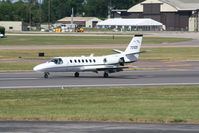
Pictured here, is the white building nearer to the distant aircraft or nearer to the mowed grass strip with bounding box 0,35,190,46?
the mowed grass strip with bounding box 0,35,190,46

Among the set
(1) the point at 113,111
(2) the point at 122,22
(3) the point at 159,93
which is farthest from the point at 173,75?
(2) the point at 122,22

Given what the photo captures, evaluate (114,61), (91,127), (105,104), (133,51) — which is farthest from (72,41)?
(91,127)

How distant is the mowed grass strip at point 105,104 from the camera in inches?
1067

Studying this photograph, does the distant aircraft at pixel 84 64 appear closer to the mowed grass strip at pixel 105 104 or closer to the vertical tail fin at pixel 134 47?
the vertical tail fin at pixel 134 47

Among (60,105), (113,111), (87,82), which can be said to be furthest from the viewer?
(87,82)

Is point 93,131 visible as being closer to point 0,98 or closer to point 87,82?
point 0,98

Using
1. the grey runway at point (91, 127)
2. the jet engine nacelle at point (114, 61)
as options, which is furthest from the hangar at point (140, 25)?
the grey runway at point (91, 127)

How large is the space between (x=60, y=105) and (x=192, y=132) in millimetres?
11126

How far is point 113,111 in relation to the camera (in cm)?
2917

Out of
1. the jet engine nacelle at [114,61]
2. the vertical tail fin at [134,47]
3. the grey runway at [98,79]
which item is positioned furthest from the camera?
the vertical tail fin at [134,47]

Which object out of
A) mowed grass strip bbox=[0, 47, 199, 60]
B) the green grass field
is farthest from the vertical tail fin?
mowed grass strip bbox=[0, 47, 199, 60]

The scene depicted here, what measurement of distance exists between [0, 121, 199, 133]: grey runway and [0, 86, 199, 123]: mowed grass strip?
156cm

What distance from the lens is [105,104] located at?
3225 centimetres

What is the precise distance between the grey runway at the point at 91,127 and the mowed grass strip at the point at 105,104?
1.56 metres
